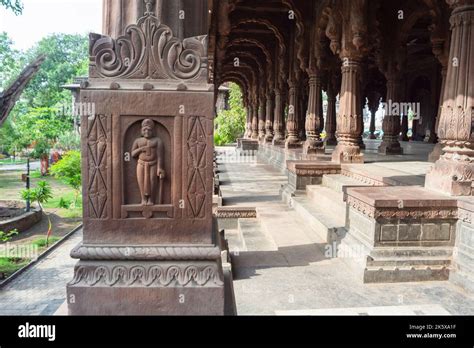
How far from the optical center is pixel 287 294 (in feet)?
11.8

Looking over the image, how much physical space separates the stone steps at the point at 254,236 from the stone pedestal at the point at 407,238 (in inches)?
57.0

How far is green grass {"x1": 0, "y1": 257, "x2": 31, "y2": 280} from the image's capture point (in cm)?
913

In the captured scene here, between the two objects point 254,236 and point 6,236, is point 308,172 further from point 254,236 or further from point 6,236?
point 6,236

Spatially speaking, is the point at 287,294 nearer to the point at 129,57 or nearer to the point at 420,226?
the point at 420,226

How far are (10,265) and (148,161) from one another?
909 cm

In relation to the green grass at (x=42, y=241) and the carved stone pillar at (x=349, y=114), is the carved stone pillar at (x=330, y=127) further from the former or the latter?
the green grass at (x=42, y=241)

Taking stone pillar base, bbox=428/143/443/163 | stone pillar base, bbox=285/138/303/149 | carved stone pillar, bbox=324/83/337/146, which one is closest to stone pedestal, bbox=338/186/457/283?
stone pillar base, bbox=428/143/443/163

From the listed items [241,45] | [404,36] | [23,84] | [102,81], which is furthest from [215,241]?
[241,45]

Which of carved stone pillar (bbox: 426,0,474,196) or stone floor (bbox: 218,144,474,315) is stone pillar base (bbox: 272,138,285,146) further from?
carved stone pillar (bbox: 426,0,474,196)

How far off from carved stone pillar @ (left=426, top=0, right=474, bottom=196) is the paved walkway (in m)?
5.79

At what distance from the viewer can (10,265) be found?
9.70 metres

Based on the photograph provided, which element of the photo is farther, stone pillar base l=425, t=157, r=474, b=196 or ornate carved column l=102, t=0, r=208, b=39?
stone pillar base l=425, t=157, r=474, b=196

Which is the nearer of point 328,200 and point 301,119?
point 328,200

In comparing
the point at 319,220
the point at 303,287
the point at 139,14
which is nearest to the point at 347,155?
the point at 319,220
